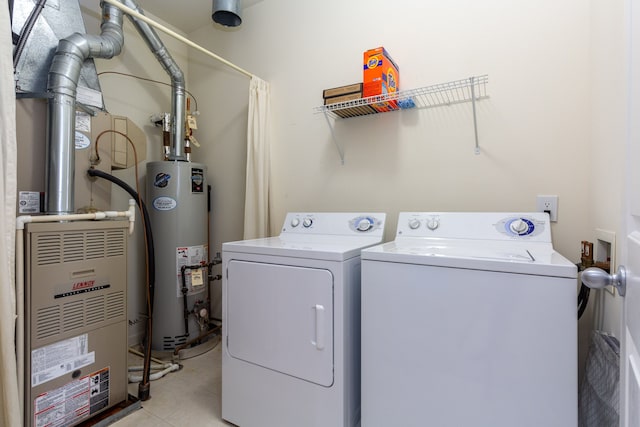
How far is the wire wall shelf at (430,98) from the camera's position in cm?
169

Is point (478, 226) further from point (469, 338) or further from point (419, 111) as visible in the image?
point (419, 111)

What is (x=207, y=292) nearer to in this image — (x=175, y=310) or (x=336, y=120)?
(x=175, y=310)

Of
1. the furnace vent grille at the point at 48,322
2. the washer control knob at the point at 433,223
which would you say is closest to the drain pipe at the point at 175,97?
the furnace vent grille at the point at 48,322

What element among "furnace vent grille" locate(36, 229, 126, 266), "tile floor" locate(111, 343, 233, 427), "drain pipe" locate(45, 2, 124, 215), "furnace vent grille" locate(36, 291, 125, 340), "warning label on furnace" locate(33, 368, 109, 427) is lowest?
"tile floor" locate(111, 343, 233, 427)

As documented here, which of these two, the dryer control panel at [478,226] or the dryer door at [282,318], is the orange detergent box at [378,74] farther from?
the dryer door at [282,318]

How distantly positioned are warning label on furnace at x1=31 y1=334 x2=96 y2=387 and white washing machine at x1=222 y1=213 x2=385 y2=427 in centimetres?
67

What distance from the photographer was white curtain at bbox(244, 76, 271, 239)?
2.30m

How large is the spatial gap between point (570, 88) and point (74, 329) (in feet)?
8.79

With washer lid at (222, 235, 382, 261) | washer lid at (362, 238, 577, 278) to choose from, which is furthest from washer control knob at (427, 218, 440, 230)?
washer lid at (222, 235, 382, 261)

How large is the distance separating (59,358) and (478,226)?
6.83 ft

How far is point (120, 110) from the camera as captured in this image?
245 centimetres

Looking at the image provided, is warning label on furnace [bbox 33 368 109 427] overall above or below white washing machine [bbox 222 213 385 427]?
below

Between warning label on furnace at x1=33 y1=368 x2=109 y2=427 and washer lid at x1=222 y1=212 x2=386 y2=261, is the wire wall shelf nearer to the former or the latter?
washer lid at x1=222 y1=212 x2=386 y2=261

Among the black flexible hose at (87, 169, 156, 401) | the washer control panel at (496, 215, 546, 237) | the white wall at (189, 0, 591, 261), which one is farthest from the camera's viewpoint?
the black flexible hose at (87, 169, 156, 401)
